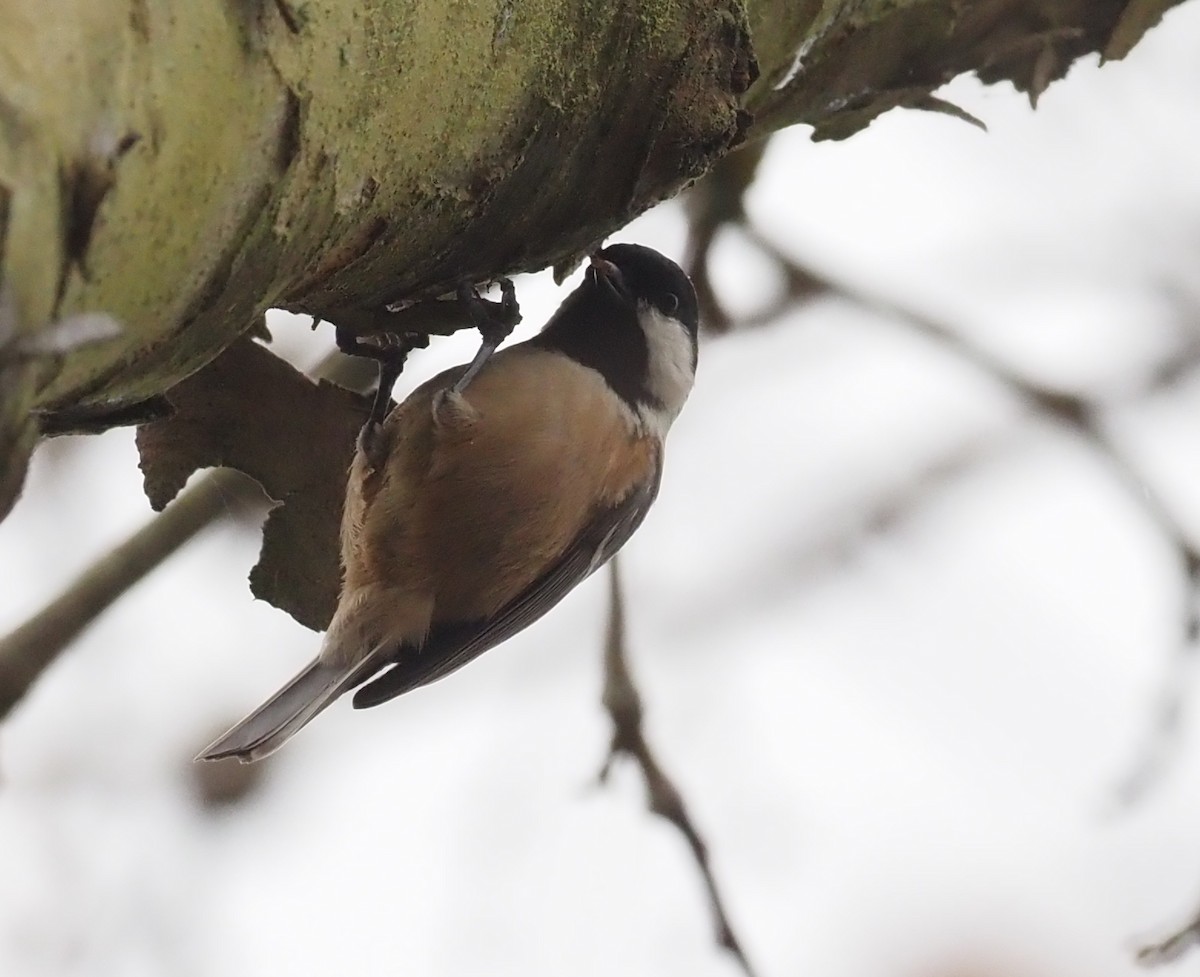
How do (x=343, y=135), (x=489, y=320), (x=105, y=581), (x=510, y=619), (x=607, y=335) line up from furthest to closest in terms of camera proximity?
(x=607, y=335)
(x=510, y=619)
(x=105, y=581)
(x=489, y=320)
(x=343, y=135)

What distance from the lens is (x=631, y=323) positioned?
2.21 m

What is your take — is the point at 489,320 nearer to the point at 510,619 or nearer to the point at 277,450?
A: the point at 277,450

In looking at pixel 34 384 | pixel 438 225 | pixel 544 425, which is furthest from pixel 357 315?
pixel 34 384

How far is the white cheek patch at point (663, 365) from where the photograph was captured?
7.27 ft

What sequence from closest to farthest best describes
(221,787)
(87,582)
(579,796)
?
(87,582) → (579,796) → (221,787)

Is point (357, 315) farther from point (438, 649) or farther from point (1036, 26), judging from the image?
point (1036, 26)

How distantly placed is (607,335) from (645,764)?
77cm

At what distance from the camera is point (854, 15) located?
1.62 meters

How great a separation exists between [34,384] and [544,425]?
1.33 meters

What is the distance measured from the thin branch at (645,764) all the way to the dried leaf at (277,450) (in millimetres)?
540

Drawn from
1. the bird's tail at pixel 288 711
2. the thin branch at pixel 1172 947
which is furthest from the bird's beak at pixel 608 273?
the thin branch at pixel 1172 947

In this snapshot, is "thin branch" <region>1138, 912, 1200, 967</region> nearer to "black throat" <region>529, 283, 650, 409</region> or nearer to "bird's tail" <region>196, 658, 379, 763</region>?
"black throat" <region>529, 283, 650, 409</region>

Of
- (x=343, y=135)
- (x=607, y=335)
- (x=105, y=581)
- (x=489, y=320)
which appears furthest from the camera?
(x=607, y=335)

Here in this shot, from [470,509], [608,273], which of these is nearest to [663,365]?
[608,273]
